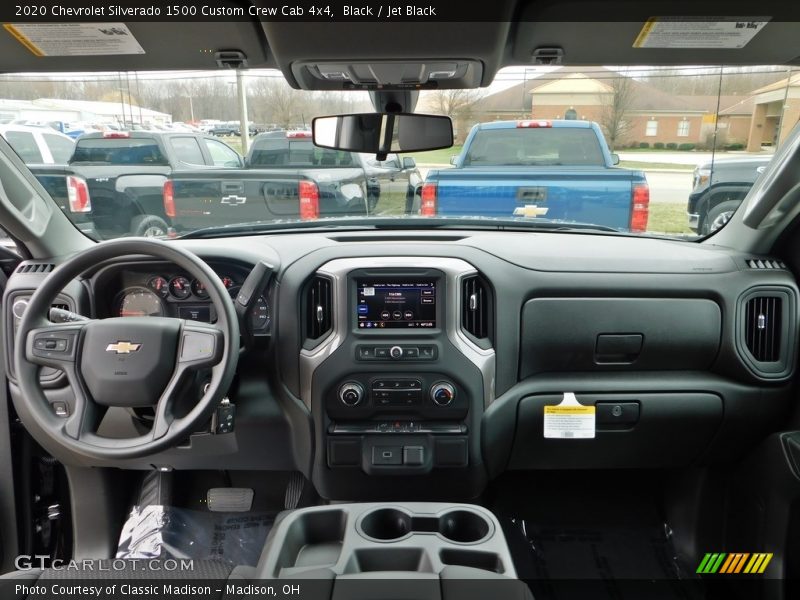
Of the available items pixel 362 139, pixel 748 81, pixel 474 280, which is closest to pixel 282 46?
pixel 362 139

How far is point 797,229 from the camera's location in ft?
9.54

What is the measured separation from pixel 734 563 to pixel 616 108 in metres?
2.31

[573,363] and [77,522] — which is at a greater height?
[573,363]

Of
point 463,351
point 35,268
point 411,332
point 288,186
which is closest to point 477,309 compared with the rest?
point 463,351

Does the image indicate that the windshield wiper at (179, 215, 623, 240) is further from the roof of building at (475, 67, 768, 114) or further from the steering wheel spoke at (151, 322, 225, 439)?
the steering wheel spoke at (151, 322, 225, 439)

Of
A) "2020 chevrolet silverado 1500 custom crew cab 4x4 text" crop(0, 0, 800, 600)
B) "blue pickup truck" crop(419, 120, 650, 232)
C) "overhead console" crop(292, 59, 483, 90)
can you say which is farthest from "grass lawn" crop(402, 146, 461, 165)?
"overhead console" crop(292, 59, 483, 90)

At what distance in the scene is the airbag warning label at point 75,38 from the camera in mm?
2092

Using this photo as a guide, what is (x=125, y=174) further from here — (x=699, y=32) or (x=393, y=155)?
(x=699, y=32)

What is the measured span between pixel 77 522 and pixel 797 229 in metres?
3.57

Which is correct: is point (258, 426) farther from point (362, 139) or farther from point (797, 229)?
point (797, 229)

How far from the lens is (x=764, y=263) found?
2.89 m

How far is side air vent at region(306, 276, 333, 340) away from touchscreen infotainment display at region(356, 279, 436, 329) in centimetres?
13

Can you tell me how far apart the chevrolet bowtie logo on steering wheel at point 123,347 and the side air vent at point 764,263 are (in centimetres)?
257

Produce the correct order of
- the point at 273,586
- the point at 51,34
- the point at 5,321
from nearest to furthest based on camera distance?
the point at 273,586 < the point at 51,34 < the point at 5,321
